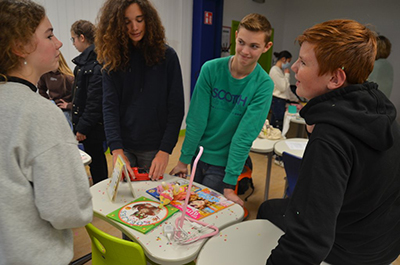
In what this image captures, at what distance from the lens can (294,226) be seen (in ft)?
2.47

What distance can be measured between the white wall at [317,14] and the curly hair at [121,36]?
153 inches

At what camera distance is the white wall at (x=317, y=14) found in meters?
5.18

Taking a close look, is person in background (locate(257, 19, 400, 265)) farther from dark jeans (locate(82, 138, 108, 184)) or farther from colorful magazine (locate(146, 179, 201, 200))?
dark jeans (locate(82, 138, 108, 184))

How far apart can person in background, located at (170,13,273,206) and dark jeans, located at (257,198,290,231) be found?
0.13 metres

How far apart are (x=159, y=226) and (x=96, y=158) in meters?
1.65

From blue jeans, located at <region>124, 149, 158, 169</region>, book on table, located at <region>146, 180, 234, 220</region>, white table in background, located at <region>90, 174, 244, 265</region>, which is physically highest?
blue jeans, located at <region>124, 149, 158, 169</region>

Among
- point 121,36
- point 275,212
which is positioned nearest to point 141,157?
point 121,36

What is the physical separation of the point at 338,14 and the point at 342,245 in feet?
20.6

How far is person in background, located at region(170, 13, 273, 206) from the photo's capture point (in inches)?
56.7

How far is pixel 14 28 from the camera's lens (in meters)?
0.77

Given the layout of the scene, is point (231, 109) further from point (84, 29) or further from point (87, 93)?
point (84, 29)

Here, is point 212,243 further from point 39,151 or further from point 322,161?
point 39,151

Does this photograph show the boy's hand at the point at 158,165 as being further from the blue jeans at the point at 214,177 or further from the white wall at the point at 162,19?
the white wall at the point at 162,19

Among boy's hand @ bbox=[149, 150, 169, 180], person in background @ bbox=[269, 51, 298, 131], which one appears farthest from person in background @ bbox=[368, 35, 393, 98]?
boy's hand @ bbox=[149, 150, 169, 180]
